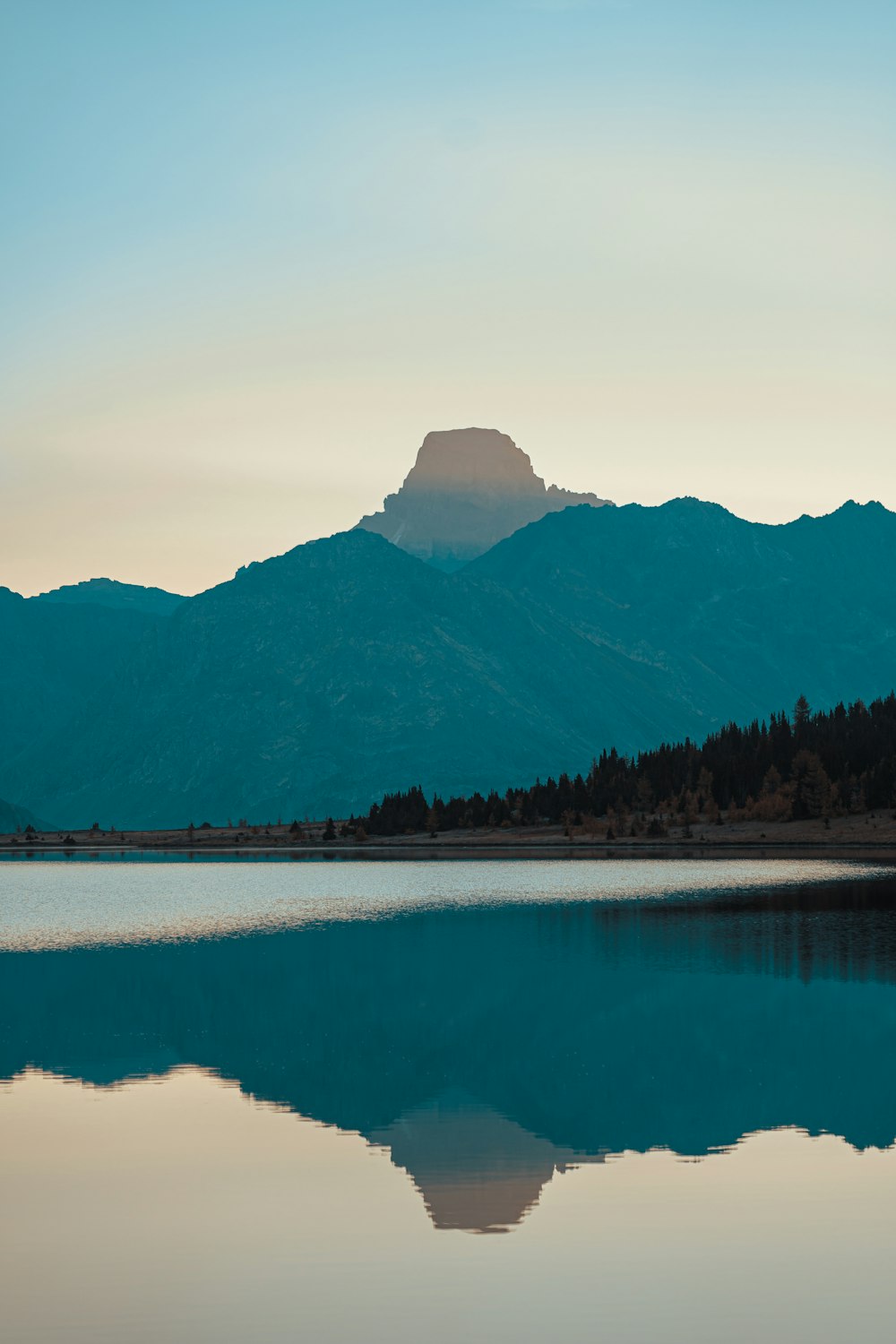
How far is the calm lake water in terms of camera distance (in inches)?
961

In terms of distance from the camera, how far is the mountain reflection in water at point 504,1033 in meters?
37.4

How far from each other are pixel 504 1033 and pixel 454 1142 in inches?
661

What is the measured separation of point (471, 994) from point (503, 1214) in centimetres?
3386

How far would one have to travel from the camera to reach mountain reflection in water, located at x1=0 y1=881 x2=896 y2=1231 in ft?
123

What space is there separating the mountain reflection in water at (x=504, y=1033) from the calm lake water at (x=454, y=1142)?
191 mm

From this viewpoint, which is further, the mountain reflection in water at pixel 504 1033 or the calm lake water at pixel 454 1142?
the mountain reflection in water at pixel 504 1033

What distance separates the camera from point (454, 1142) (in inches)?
1437

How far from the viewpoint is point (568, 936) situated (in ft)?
286

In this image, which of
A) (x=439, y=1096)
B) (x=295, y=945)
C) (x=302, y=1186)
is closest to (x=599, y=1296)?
(x=302, y=1186)

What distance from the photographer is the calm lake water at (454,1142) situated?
80.1ft

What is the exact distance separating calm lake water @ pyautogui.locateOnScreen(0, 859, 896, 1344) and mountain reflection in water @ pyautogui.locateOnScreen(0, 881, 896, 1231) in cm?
19

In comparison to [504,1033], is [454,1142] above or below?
below

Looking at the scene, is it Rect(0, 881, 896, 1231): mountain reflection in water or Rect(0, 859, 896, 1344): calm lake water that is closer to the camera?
Rect(0, 859, 896, 1344): calm lake water

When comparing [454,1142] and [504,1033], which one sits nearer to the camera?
[454,1142]
